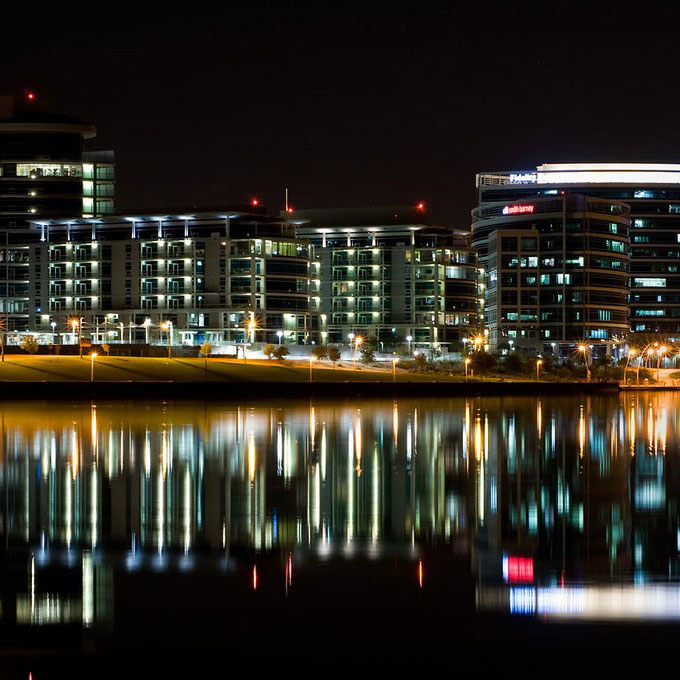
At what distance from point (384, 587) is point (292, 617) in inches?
97.5

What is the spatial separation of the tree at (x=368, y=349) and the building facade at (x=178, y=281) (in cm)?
936

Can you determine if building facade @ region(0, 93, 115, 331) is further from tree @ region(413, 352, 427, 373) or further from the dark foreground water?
the dark foreground water

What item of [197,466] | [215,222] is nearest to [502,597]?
[197,466]

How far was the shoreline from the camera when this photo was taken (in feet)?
315

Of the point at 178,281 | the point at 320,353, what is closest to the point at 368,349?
the point at 320,353

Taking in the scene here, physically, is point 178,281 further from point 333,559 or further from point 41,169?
point 333,559

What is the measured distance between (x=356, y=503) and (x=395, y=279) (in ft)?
511

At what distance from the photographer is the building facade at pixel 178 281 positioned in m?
168

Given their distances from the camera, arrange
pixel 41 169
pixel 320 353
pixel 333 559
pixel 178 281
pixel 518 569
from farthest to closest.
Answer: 1. pixel 41 169
2. pixel 178 281
3. pixel 320 353
4. pixel 333 559
5. pixel 518 569

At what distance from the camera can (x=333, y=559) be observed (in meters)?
22.5

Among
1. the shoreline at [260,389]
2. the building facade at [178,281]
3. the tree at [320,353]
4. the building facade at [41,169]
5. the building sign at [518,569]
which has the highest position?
the building facade at [41,169]

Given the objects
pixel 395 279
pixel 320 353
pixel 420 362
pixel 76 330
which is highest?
pixel 395 279

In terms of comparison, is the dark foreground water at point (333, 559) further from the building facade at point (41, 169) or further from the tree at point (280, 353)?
the building facade at point (41, 169)

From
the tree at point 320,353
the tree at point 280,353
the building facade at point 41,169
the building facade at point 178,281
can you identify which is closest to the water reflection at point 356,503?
the tree at point 280,353
